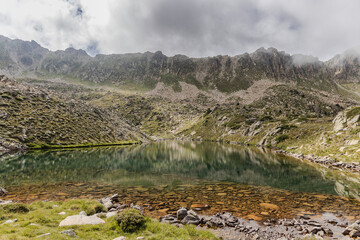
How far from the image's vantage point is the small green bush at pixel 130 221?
1499cm

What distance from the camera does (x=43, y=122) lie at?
356 ft

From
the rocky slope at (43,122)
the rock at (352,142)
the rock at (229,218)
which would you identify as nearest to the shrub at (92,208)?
the rock at (229,218)

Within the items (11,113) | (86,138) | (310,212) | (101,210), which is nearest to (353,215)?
(310,212)

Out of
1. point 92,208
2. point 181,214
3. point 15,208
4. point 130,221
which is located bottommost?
point 181,214

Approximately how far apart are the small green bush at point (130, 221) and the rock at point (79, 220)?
2369 millimetres

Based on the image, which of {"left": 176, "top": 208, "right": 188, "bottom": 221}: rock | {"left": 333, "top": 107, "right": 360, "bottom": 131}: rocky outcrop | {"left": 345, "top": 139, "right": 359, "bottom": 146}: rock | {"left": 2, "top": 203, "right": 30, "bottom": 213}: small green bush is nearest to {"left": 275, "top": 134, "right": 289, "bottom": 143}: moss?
{"left": 333, "top": 107, "right": 360, "bottom": 131}: rocky outcrop

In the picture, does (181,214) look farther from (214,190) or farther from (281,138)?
(281,138)

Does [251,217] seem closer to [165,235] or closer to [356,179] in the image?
[165,235]

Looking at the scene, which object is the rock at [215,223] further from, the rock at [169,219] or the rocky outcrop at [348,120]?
the rocky outcrop at [348,120]

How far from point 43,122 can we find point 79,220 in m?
116

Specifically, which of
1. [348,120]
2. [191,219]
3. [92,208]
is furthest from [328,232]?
[348,120]

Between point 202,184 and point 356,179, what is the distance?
3256cm

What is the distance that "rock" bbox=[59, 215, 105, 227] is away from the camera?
15.8 meters

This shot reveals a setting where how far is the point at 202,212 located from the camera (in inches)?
867
